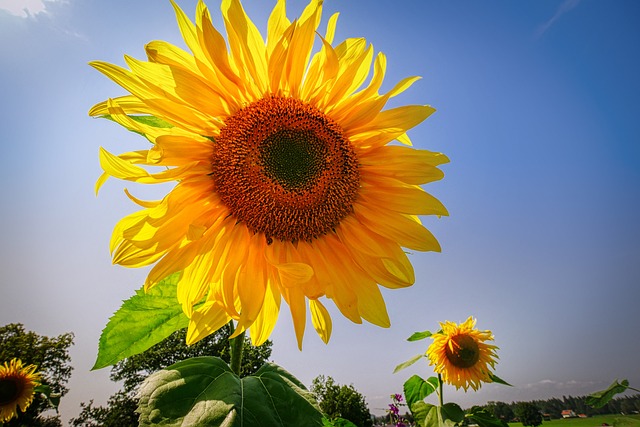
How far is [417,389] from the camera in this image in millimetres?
6051

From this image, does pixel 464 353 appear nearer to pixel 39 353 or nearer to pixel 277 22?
pixel 277 22

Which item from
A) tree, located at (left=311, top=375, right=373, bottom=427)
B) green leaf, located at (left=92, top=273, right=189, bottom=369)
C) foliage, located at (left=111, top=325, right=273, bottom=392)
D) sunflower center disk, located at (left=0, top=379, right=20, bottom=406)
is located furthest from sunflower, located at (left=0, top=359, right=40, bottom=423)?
tree, located at (left=311, top=375, right=373, bottom=427)

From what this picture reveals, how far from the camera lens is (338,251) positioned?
231 cm

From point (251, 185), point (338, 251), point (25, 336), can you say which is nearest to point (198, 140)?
point (251, 185)

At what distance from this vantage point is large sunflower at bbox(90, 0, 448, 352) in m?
1.88

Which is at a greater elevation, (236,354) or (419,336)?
(419,336)

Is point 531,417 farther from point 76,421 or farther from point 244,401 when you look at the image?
point 244,401

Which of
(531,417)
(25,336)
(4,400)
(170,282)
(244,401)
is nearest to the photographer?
(244,401)

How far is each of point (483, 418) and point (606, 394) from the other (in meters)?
2.21

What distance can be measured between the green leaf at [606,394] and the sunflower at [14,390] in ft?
32.2

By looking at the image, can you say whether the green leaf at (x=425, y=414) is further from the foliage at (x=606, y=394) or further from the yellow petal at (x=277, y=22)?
the yellow petal at (x=277, y=22)

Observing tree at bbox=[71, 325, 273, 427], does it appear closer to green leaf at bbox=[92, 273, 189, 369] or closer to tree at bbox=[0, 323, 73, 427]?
tree at bbox=[0, 323, 73, 427]

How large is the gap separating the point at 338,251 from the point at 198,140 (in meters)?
0.91

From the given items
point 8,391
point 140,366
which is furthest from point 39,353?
point 8,391
